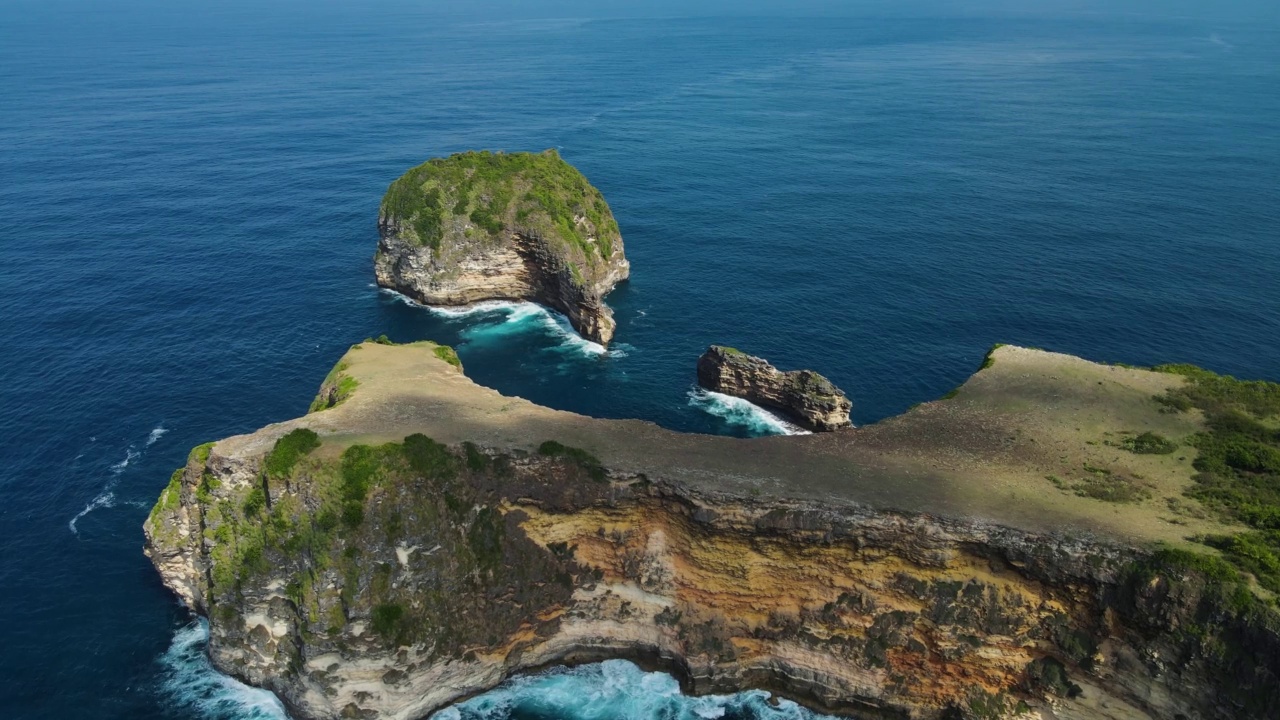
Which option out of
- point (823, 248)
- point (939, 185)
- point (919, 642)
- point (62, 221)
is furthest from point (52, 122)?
point (919, 642)

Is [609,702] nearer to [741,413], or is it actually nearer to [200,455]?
[200,455]

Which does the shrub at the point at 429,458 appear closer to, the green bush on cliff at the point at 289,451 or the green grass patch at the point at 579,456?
the green grass patch at the point at 579,456

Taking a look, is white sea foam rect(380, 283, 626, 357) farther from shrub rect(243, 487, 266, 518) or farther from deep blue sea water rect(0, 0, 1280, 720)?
shrub rect(243, 487, 266, 518)

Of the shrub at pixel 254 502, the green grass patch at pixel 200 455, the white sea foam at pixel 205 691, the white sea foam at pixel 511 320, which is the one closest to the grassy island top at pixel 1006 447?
the green grass patch at pixel 200 455

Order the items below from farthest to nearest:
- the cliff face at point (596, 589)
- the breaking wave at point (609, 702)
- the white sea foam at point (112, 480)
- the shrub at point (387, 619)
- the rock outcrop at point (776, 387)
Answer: the rock outcrop at point (776, 387), the white sea foam at point (112, 480), the breaking wave at point (609, 702), the shrub at point (387, 619), the cliff face at point (596, 589)

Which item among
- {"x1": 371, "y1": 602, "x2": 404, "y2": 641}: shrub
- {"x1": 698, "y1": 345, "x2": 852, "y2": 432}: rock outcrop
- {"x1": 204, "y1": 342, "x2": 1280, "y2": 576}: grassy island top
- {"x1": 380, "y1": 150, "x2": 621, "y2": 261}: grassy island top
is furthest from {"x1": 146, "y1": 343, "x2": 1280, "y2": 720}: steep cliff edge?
{"x1": 380, "y1": 150, "x2": 621, "y2": 261}: grassy island top

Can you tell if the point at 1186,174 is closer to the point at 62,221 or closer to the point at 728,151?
the point at 728,151
